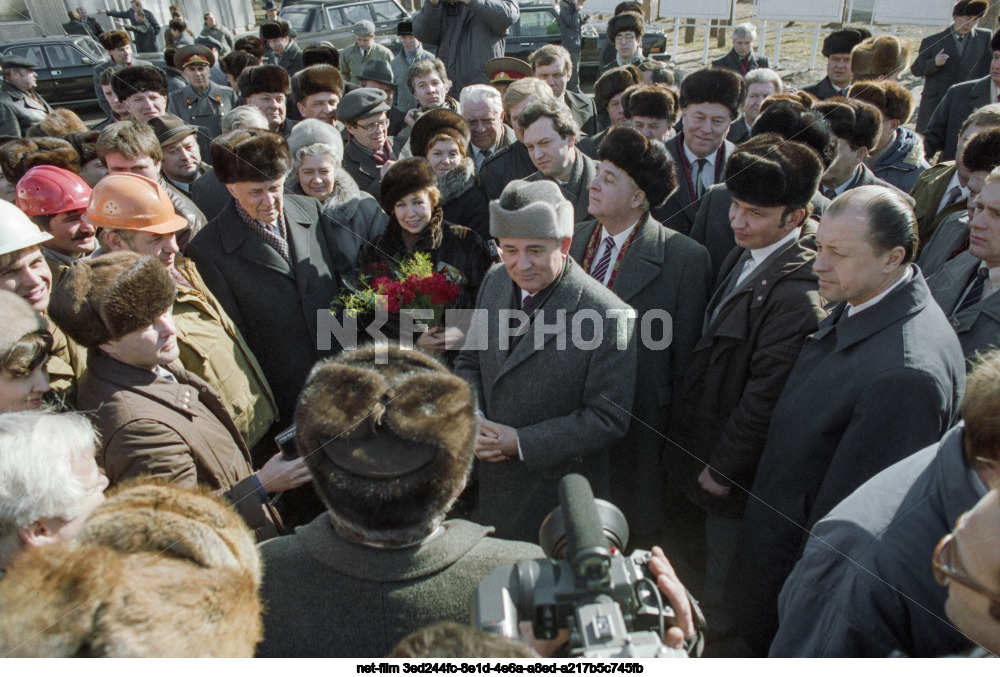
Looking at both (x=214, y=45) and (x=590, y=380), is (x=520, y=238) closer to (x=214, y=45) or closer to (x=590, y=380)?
(x=590, y=380)

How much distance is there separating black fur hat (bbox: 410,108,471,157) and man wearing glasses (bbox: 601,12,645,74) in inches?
162

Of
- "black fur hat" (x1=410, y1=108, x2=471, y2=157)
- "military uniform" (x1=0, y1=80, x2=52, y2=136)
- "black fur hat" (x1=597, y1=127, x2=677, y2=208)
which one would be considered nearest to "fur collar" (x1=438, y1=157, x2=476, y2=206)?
"black fur hat" (x1=410, y1=108, x2=471, y2=157)

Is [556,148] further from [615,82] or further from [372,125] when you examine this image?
[615,82]

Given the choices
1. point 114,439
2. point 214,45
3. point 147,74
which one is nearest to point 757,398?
point 114,439

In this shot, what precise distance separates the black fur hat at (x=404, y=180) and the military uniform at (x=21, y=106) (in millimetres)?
6329

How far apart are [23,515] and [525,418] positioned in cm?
173

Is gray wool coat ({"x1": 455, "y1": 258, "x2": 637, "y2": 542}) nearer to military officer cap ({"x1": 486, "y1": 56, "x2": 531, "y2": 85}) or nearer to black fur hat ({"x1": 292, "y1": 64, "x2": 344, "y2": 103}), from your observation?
black fur hat ({"x1": 292, "y1": 64, "x2": 344, "y2": 103})

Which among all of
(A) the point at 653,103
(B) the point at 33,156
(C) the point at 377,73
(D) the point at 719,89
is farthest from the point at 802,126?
(C) the point at 377,73

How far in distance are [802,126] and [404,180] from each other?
2175 mm

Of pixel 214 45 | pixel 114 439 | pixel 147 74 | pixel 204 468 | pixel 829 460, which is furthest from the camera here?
pixel 214 45

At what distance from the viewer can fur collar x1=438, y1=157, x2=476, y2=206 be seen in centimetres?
435

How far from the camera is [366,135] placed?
5.24m

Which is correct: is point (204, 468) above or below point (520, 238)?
below

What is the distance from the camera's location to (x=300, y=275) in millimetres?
3533
